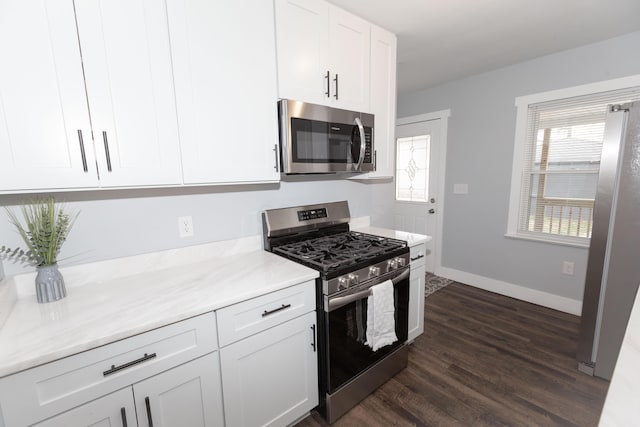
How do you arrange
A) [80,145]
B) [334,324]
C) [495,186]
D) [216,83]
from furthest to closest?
[495,186], [334,324], [216,83], [80,145]

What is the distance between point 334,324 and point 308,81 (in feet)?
4.52

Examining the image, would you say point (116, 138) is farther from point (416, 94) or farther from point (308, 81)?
point (416, 94)

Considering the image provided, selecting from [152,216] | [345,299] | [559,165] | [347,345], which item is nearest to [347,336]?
[347,345]

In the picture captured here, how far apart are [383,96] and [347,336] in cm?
165

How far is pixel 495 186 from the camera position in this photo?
10.2 ft

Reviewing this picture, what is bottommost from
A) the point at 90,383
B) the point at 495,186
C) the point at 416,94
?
the point at 90,383

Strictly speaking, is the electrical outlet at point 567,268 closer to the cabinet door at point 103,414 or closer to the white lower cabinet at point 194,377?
the white lower cabinet at point 194,377

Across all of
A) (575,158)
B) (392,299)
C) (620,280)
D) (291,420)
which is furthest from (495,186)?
(291,420)

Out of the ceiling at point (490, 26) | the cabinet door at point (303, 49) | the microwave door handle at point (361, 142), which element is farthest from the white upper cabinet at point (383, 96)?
the cabinet door at point (303, 49)

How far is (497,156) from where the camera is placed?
3074 millimetres

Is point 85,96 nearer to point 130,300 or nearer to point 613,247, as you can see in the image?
point 130,300

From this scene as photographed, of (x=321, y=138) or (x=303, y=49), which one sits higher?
(x=303, y=49)

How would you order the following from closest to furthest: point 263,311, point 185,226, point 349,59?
point 263,311
point 185,226
point 349,59

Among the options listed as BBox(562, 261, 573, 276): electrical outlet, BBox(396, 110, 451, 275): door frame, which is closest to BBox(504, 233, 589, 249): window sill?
BBox(562, 261, 573, 276): electrical outlet
